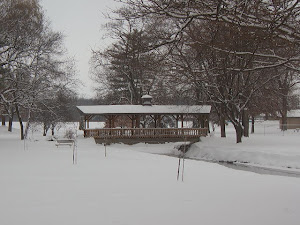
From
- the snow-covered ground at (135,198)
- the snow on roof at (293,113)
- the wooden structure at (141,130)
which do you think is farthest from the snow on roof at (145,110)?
the snow on roof at (293,113)

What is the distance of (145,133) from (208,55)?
917cm

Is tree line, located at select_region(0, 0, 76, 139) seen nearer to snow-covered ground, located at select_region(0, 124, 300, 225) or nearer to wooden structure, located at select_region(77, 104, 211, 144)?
wooden structure, located at select_region(77, 104, 211, 144)

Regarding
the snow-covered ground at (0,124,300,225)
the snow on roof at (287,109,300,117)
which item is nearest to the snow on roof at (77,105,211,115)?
the snow-covered ground at (0,124,300,225)

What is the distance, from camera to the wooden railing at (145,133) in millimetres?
27500

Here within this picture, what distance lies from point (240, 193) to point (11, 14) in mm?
19337

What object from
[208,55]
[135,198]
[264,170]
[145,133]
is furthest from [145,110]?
[135,198]

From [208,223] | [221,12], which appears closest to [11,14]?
[221,12]

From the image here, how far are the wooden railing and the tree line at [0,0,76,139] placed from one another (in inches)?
176

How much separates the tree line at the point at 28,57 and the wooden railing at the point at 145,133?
448cm

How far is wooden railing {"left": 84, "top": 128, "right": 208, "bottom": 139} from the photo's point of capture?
90.2ft

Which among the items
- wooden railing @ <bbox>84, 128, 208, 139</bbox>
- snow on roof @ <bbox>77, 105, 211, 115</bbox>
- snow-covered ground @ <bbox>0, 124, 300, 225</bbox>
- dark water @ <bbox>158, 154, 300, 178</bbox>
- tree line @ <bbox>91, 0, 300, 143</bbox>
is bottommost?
dark water @ <bbox>158, 154, 300, 178</bbox>

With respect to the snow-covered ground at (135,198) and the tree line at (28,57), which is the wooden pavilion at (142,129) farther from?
the snow-covered ground at (135,198)

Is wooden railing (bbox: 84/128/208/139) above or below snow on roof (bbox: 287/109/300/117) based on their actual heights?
below

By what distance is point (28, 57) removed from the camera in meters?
23.3
